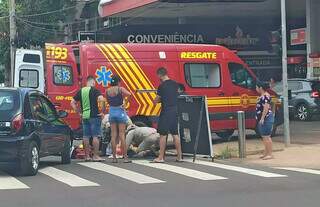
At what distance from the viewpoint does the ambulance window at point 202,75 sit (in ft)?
57.0

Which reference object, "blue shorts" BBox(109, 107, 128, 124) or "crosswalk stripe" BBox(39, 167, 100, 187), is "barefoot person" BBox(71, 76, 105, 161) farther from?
"crosswalk stripe" BBox(39, 167, 100, 187)

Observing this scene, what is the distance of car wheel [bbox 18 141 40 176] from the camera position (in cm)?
1077

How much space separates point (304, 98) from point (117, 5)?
8439mm

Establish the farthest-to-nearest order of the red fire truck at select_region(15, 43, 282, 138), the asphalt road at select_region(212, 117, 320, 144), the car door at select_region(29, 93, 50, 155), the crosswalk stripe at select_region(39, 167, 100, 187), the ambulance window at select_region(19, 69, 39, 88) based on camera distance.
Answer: the ambulance window at select_region(19, 69, 39, 88) → the asphalt road at select_region(212, 117, 320, 144) → the red fire truck at select_region(15, 43, 282, 138) → the car door at select_region(29, 93, 50, 155) → the crosswalk stripe at select_region(39, 167, 100, 187)

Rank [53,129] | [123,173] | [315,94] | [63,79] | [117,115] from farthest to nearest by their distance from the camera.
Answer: [315,94] → [63,79] → [117,115] → [53,129] → [123,173]

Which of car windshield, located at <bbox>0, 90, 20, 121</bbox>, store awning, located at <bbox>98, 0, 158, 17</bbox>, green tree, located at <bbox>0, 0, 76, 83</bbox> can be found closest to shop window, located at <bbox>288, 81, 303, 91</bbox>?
store awning, located at <bbox>98, 0, 158, 17</bbox>

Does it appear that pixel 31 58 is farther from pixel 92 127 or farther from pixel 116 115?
pixel 116 115

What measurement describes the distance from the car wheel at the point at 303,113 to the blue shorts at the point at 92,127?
44.2 feet

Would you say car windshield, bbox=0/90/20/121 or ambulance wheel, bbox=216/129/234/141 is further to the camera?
ambulance wheel, bbox=216/129/234/141

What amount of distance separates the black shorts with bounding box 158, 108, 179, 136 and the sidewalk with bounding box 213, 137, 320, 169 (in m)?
1.80

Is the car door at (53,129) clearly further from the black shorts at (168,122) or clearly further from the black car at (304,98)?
the black car at (304,98)

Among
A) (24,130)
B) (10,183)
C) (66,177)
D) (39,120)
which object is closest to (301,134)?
Answer: (39,120)

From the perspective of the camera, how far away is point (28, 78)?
2125 centimetres

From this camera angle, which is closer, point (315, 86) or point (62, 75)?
point (62, 75)
